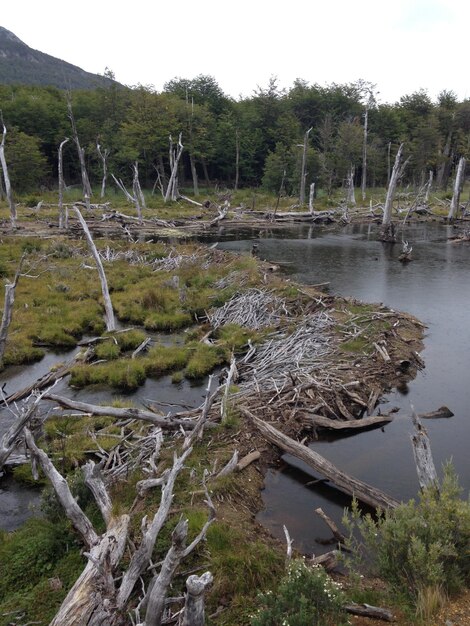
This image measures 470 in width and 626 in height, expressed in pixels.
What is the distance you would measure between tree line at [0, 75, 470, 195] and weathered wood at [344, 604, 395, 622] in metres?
53.4

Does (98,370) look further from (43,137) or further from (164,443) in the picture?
(43,137)

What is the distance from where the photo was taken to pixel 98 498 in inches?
308

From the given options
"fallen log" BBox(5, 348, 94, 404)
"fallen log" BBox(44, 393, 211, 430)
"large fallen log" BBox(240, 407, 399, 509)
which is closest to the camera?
"large fallen log" BBox(240, 407, 399, 509)

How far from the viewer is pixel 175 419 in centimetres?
1070

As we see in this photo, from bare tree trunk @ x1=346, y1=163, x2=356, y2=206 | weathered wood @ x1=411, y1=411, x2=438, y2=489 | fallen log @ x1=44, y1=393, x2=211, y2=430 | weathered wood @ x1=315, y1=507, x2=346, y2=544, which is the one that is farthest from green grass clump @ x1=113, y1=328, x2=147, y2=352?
bare tree trunk @ x1=346, y1=163, x2=356, y2=206

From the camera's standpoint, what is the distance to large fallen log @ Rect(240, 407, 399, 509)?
8.93m

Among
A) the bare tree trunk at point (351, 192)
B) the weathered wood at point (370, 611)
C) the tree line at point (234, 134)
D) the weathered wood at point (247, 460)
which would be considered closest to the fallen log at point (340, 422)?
the weathered wood at point (247, 460)

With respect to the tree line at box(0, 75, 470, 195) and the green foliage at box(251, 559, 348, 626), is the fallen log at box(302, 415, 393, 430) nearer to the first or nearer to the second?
the green foliage at box(251, 559, 348, 626)

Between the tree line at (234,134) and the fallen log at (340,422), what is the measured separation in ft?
154

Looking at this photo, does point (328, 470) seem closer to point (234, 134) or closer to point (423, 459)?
point (423, 459)

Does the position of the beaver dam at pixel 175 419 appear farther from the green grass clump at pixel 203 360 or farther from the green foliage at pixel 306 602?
the green foliage at pixel 306 602

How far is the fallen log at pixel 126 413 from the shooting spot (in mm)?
10211

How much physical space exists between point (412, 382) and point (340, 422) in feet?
13.7

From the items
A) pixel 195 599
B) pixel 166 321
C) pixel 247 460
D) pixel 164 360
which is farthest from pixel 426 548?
pixel 166 321
